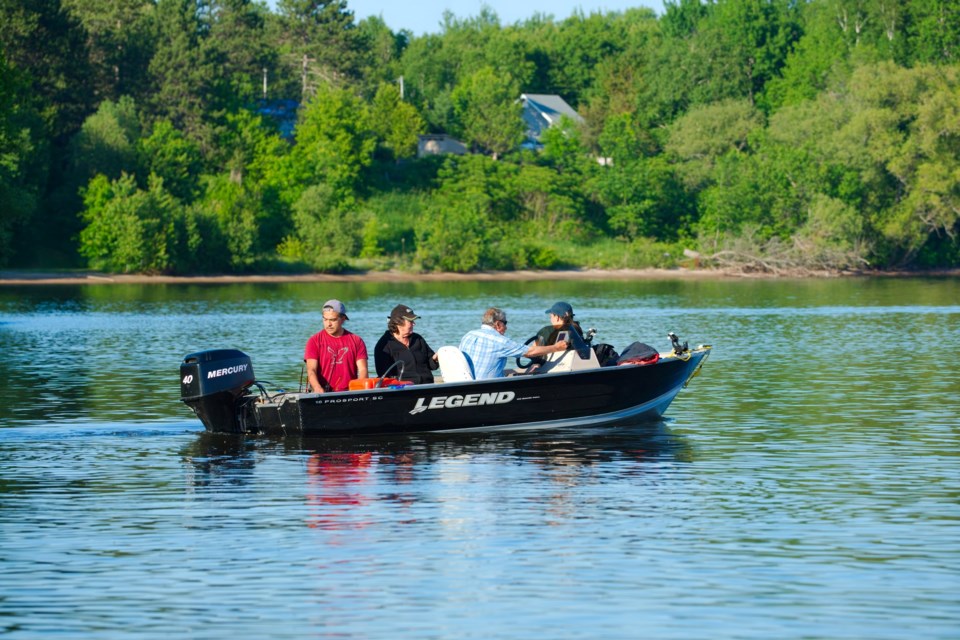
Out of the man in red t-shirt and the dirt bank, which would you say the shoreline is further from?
the man in red t-shirt

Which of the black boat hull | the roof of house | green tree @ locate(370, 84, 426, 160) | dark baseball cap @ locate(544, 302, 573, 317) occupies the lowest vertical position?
the black boat hull

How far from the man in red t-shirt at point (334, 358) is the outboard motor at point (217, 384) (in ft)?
2.90

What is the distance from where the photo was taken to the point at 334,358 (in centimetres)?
2053

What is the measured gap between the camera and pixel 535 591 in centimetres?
1195

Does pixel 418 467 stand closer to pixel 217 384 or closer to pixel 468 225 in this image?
pixel 217 384

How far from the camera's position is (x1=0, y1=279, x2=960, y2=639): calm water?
37.0 feet

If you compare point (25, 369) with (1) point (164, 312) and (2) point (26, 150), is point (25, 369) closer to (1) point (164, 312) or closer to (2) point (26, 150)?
(1) point (164, 312)

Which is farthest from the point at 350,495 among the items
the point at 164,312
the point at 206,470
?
the point at 164,312

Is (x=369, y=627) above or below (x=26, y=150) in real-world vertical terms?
below

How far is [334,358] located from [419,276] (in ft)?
220

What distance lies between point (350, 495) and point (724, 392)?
1275 centimetres

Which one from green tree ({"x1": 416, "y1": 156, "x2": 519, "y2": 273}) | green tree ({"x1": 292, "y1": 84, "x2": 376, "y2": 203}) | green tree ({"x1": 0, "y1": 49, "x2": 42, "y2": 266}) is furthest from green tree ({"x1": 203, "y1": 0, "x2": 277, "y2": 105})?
green tree ({"x1": 0, "y1": 49, "x2": 42, "y2": 266})

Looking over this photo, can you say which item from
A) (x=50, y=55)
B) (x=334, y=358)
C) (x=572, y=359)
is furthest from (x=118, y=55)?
(x=572, y=359)

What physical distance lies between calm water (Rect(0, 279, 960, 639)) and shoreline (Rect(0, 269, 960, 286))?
5024 cm
